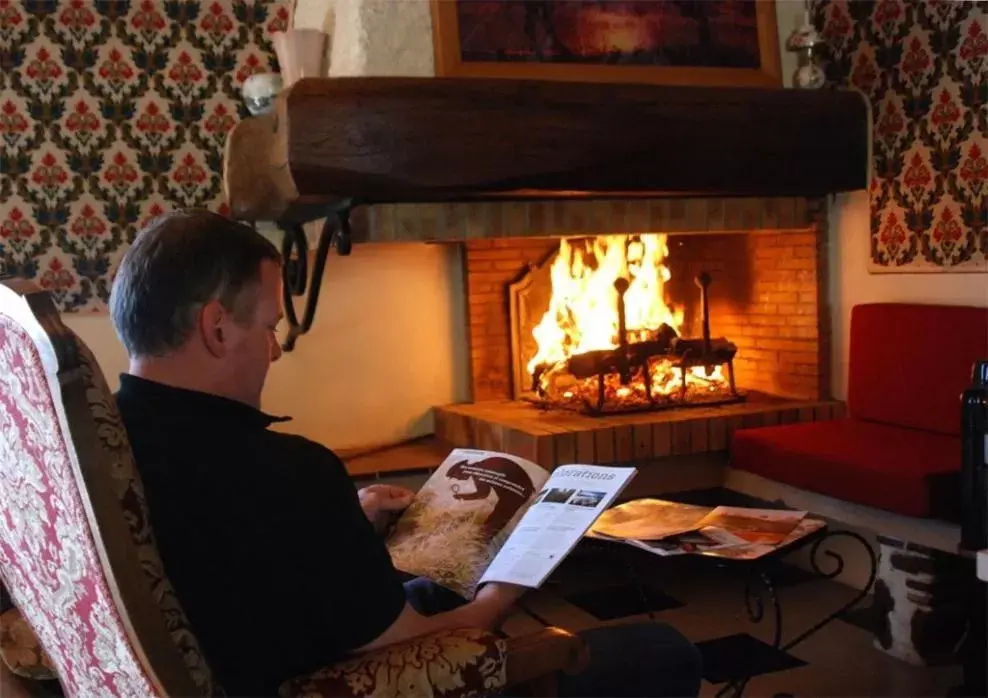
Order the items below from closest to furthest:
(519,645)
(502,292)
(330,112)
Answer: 1. (519,645)
2. (330,112)
3. (502,292)

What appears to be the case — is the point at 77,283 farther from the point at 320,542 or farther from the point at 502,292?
the point at 320,542

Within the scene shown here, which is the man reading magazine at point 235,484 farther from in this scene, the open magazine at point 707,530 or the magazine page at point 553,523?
the open magazine at point 707,530

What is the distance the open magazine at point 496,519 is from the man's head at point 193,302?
40 centimetres

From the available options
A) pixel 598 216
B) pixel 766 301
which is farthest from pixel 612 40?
pixel 766 301

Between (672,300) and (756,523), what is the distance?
186 centimetres

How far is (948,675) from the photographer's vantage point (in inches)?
109

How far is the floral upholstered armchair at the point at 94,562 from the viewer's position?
3.65 feet

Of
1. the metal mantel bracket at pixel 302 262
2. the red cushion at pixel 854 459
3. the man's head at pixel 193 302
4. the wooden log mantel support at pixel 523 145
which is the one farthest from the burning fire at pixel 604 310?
the man's head at pixel 193 302

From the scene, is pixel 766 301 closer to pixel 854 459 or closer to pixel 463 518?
pixel 854 459

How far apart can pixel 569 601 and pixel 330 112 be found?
1717 mm

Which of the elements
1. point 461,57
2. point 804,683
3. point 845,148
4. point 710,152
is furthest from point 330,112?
point 804,683

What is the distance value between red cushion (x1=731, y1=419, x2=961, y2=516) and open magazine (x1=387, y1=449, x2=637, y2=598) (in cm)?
145

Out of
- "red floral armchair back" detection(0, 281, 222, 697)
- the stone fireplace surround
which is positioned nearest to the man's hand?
"red floral armchair back" detection(0, 281, 222, 697)

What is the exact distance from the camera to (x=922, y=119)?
3.32 m
